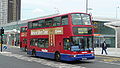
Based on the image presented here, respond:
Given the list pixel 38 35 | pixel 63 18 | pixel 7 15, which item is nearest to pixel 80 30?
pixel 63 18

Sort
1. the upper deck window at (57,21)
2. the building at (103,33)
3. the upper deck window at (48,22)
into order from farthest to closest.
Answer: the building at (103,33), the upper deck window at (48,22), the upper deck window at (57,21)

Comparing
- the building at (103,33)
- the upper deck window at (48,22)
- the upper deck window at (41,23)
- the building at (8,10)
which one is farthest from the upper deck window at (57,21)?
the building at (8,10)

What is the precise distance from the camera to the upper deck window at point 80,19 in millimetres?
16500

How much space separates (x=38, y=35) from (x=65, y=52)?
5.26m

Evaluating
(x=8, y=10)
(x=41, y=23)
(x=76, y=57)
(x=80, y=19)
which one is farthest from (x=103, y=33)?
(x=8, y=10)

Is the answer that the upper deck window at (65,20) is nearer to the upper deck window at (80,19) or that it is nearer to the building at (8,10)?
the upper deck window at (80,19)

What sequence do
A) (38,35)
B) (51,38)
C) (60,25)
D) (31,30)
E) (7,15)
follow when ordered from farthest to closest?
1. (7,15)
2. (31,30)
3. (38,35)
4. (51,38)
5. (60,25)

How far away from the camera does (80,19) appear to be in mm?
16750

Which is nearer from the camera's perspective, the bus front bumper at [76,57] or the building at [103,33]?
the bus front bumper at [76,57]

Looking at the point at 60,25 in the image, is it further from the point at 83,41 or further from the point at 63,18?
the point at 83,41

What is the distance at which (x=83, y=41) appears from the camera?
16.6m

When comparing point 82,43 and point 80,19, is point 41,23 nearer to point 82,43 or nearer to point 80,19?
point 80,19

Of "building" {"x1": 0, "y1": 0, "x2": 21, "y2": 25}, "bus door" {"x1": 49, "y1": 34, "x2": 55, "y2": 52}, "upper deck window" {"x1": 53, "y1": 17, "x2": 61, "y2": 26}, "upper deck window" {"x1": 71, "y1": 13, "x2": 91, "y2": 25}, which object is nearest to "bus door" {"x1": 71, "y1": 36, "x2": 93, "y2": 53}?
"upper deck window" {"x1": 71, "y1": 13, "x2": 91, "y2": 25}

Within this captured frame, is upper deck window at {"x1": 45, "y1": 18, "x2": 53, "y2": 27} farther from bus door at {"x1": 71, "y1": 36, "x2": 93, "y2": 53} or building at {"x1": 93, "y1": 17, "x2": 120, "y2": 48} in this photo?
building at {"x1": 93, "y1": 17, "x2": 120, "y2": 48}
